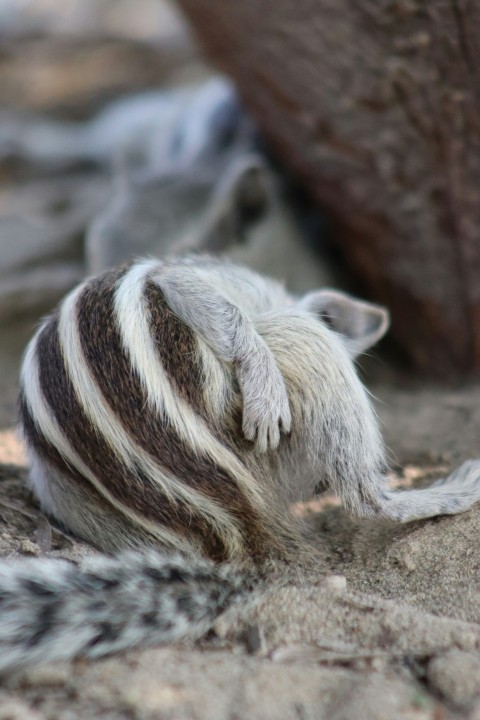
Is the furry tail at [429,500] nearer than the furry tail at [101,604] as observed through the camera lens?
No

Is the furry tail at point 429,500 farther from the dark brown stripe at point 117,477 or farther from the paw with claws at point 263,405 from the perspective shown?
the dark brown stripe at point 117,477

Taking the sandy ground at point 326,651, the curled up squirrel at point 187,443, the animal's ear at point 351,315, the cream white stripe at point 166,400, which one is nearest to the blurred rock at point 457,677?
the sandy ground at point 326,651

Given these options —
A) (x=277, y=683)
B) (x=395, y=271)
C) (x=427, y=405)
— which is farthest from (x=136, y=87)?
(x=277, y=683)

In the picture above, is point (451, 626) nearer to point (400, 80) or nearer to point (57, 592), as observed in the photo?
point (57, 592)

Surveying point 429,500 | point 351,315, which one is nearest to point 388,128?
point 351,315

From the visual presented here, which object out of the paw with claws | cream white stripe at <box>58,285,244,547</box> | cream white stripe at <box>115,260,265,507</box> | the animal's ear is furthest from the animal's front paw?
the animal's ear

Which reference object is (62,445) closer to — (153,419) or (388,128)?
(153,419)

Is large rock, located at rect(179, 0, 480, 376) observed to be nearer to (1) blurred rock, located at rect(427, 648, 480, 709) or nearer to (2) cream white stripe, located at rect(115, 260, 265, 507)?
(2) cream white stripe, located at rect(115, 260, 265, 507)
